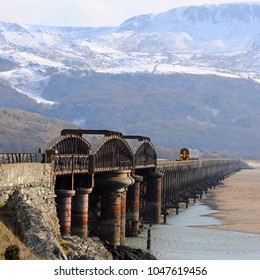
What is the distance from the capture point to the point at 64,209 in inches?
1937

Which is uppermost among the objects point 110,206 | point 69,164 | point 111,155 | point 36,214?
point 111,155

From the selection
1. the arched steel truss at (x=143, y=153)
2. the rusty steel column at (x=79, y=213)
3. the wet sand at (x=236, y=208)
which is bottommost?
the wet sand at (x=236, y=208)

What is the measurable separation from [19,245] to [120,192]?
103ft

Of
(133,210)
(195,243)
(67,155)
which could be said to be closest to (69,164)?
(67,155)

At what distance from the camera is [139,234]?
80375 millimetres

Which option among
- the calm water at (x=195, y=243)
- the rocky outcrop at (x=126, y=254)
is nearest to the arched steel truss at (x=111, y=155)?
the rocky outcrop at (x=126, y=254)

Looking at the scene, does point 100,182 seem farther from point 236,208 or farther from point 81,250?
point 236,208

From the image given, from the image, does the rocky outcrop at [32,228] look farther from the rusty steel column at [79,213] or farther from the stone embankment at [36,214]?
the rusty steel column at [79,213]

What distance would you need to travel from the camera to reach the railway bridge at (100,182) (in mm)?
50000

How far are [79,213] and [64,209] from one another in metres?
5.55

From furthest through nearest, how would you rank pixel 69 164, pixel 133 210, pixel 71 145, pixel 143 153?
pixel 143 153, pixel 133 210, pixel 71 145, pixel 69 164

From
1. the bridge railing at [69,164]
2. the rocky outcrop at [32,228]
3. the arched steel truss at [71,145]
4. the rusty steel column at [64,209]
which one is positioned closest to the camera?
the rocky outcrop at [32,228]

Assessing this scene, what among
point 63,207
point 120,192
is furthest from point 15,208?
point 120,192
